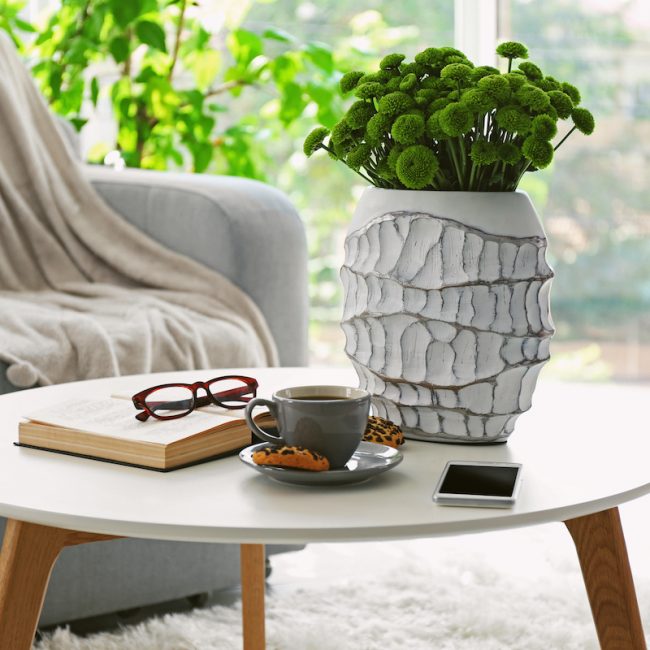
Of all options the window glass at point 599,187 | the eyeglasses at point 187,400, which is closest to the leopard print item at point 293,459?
the eyeglasses at point 187,400

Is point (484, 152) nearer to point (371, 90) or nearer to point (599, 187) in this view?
point (371, 90)

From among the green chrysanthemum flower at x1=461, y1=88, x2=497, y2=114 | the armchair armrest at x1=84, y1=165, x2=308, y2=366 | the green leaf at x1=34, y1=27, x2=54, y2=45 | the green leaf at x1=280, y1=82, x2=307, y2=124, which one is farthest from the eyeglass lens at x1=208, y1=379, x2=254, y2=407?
the green leaf at x1=34, y1=27, x2=54, y2=45

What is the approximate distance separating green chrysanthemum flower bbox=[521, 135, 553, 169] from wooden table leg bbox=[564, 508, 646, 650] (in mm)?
298

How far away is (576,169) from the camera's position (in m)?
3.34

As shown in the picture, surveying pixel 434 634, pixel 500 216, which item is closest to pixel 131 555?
pixel 434 634

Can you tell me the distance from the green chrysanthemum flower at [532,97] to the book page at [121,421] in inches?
14.0

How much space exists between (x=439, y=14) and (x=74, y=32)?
4.22ft

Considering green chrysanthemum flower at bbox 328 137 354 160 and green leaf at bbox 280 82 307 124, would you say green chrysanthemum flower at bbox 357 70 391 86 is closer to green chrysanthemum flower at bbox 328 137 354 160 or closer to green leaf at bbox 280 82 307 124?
green chrysanthemum flower at bbox 328 137 354 160

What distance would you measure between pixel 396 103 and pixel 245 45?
1857 millimetres

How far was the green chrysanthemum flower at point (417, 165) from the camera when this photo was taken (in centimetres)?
91

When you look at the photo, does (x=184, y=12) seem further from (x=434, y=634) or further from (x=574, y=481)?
(x=574, y=481)

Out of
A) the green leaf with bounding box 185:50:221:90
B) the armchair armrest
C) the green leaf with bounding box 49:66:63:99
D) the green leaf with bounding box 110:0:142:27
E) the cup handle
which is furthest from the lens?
the green leaf with bounding box 185:50:221:90

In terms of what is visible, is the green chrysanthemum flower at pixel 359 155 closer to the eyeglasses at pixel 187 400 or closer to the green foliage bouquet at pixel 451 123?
the green foliage bouquet at pixel 451 123

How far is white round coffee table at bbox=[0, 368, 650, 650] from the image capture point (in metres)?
0.71
